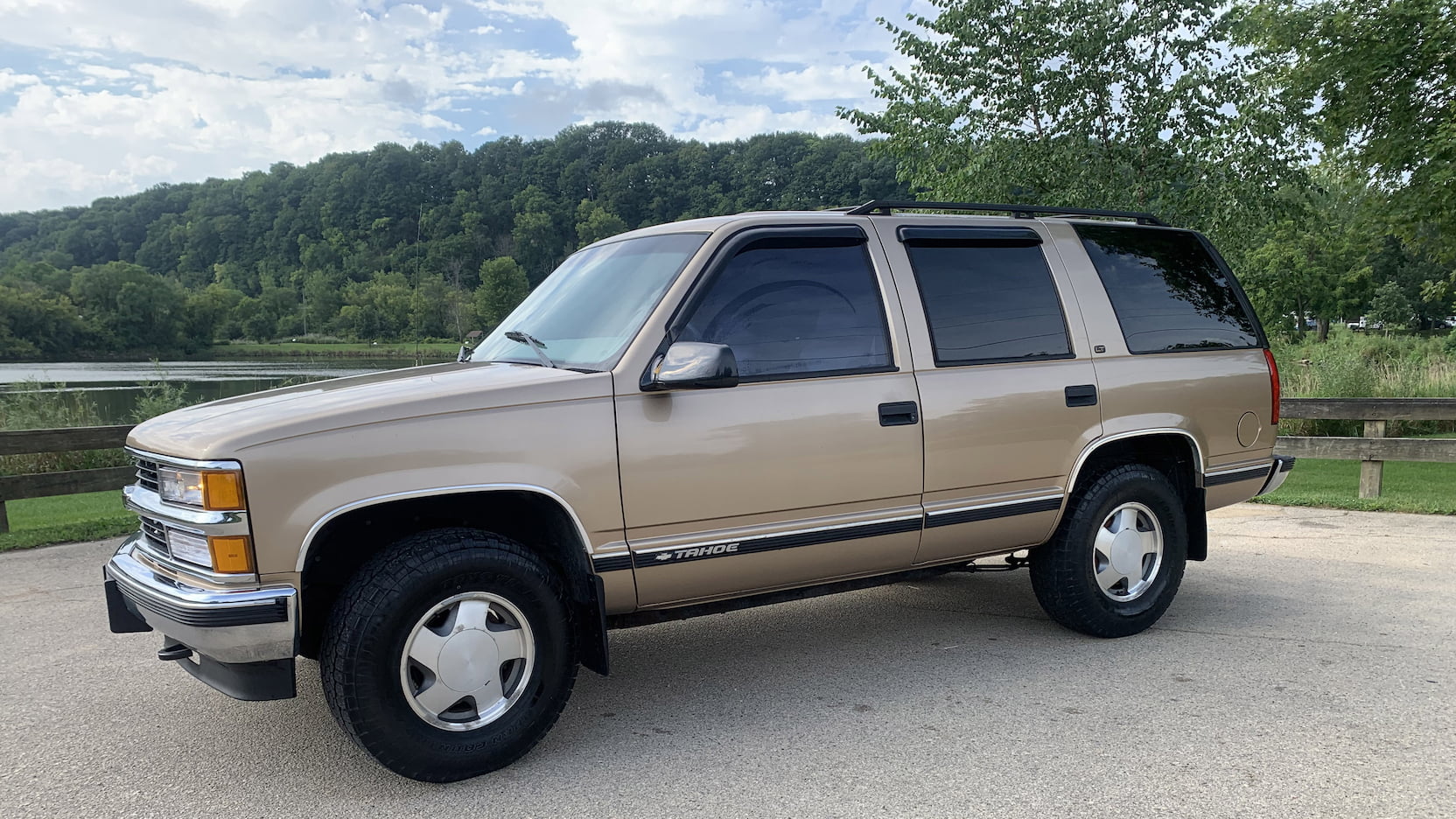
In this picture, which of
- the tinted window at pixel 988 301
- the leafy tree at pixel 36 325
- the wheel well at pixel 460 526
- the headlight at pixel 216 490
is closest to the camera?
the headlight at pixel 216 490

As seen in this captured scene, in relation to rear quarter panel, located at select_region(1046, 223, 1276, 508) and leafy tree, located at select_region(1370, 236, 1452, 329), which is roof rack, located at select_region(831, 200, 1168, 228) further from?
leafy tree, located at select_region(1370, 236, 1452, 329)

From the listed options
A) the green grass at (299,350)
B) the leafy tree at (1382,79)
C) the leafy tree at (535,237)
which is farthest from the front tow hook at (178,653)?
the leafy tree at (535,237)

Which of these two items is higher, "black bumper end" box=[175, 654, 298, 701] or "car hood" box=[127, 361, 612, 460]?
"car hood" box=[127, 361, 612, 460]

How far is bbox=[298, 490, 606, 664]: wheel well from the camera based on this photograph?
3436 millimetres

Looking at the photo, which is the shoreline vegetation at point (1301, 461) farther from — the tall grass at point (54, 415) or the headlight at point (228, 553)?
the headlight at point (228, 553)

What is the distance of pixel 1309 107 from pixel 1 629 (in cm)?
1448

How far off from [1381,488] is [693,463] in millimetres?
9636

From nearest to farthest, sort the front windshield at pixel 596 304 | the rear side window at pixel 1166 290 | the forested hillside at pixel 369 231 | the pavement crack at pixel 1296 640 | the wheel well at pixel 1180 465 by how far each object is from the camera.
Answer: the front windshield at pixel 596 304
the pavement crack at pixel 1296 640
the rear side window at pixel 1166 290
the wheel well at pixel 1180 465
the forested hillside at pixel 369 231

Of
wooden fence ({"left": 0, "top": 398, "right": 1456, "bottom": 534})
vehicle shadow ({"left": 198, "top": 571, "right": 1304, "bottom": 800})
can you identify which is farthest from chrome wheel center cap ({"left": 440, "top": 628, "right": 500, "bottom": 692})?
wooden fence ({"left": 0, "top": 398, "right": 1456, "bottom": 534})

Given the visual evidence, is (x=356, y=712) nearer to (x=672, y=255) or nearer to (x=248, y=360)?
(x=672, y=255)

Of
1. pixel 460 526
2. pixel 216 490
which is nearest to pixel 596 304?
pixel 460 526

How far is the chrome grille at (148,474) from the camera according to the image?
3.46m

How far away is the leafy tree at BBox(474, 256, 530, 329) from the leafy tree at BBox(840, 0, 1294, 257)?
8.55 meters

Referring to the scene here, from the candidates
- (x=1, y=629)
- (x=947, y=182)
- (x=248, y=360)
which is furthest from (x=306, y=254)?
(x=1, y=629)
